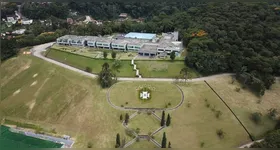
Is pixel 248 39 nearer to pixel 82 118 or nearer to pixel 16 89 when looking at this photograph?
pixel 82 118

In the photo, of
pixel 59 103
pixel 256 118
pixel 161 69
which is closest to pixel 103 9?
pixel 161 69

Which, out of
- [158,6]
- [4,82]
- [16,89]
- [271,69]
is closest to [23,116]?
[16,89]

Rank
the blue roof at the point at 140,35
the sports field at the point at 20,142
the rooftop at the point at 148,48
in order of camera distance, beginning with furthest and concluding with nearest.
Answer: the blue roof at the point at 140,35
the rooftop at the point at 148,48
the sports field at the point at 20,142

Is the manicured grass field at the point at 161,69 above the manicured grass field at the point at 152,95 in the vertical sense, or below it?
above

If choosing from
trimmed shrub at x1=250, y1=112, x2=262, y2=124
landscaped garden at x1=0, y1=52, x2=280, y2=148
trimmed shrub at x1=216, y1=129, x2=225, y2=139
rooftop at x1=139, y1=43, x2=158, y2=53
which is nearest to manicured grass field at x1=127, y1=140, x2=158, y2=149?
landscaped garden at x1=0, y1=52, x2=280, y2=148

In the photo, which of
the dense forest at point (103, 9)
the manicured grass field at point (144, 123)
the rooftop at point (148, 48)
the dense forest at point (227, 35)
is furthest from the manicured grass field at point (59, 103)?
the dense forest at point (103, 9)

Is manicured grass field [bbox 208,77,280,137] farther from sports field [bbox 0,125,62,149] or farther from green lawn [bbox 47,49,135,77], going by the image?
sports field [bbox 0,125,62,149]

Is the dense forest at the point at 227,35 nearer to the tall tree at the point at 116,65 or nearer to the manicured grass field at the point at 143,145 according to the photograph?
the tall tree at the point at 116,65
